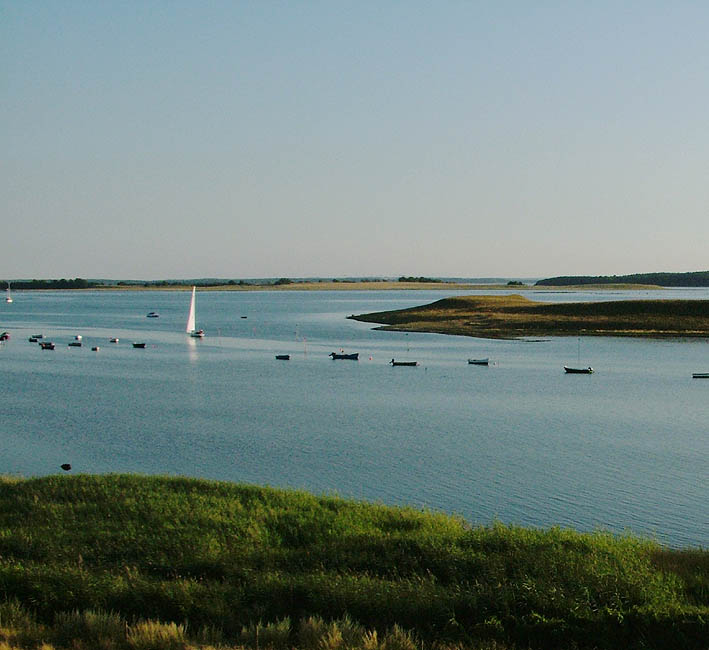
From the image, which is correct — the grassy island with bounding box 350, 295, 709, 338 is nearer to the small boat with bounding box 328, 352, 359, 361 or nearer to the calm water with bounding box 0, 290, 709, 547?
the calm water with bounding box 0, 290, 709, 547

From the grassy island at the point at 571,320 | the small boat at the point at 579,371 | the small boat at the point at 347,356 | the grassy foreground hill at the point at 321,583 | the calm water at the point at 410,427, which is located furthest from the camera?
the grassy island at the point at 571,320

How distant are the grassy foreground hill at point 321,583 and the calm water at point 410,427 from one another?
22.7 feet

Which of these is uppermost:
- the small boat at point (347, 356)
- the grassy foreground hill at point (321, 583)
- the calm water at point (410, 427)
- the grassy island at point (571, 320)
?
the grassy island at point (571, 320)

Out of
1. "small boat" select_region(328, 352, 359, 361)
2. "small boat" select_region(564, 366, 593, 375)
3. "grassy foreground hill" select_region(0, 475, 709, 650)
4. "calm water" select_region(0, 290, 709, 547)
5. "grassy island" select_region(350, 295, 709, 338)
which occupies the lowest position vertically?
"calm water" select_region(0, 290, 709, 547)

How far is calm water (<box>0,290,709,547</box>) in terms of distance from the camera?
93.7 ft

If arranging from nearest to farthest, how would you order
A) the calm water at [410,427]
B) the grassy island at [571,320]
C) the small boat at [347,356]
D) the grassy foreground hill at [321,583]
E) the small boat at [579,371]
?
the grassy foreground hill at [321,583]
the calm water at [410,427]
the small boat at [579,371]
the small boat at [347,356]
the grassy island at [571,320]

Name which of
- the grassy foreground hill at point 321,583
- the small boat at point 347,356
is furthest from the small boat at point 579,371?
the grassy foreground hill at point 321,583

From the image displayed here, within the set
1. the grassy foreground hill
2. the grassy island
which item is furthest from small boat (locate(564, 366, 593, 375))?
the grassy foreground hill

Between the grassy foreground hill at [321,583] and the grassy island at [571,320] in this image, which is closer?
the grassy foreground hill at [321,583]

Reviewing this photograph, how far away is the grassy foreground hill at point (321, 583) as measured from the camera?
44.2ft

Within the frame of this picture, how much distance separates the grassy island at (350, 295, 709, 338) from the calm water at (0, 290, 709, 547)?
19.1 m

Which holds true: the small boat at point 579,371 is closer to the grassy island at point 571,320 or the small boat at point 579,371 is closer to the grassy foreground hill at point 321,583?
the grassy island at point 571,320

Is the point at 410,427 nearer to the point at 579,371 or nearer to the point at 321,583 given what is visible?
the point at 321,583

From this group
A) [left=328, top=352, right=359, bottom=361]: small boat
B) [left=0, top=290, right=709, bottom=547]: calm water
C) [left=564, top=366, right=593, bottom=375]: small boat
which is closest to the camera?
[left=0, top=290, right=709, bottom=547]: calm water
